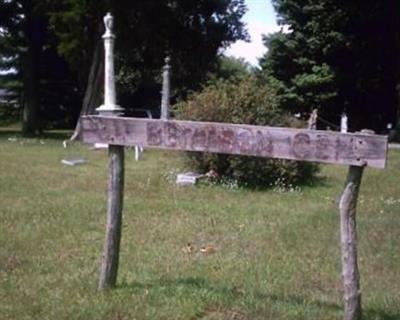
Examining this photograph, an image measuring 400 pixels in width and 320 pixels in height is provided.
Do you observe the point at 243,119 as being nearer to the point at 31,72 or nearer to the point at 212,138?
the point at 212,138

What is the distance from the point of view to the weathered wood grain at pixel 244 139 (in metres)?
5.59

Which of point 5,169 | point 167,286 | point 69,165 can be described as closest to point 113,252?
point 167,286

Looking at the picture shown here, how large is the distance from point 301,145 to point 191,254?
3093 millimetres

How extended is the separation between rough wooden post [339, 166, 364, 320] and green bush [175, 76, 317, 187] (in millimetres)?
9068

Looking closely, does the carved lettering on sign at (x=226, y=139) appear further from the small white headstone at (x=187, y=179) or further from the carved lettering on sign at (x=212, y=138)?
the small white headstone at (x=187, y=179)

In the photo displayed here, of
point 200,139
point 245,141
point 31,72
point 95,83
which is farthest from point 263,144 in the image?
point 31,72

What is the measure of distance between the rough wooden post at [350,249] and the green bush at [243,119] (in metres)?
9.07

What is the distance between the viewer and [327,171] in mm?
18891

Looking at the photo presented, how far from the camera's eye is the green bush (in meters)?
15.0

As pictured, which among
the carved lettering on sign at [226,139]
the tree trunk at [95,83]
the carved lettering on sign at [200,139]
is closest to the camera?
the carved lettering on sign at [226,139]

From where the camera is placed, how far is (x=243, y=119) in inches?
618

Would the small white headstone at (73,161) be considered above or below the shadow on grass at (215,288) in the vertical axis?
above

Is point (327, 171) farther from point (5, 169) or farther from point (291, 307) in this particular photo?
point (291, 307)

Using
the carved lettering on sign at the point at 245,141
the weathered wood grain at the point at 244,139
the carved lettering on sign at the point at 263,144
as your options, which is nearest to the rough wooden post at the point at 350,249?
the weathered wood grain at the point at 244,139
